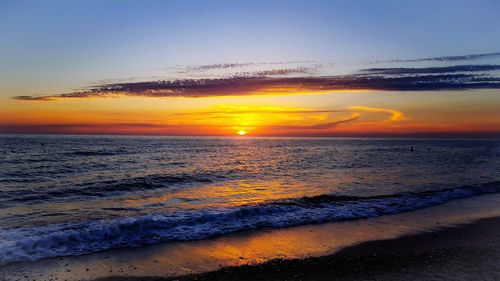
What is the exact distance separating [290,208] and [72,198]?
1175 centimetres

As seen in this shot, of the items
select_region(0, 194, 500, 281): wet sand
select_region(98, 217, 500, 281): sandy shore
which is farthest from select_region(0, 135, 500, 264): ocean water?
select_region(98, 217, 500, 281): sandy shore

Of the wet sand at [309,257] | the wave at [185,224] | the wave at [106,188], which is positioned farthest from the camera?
the wave at [106,188]

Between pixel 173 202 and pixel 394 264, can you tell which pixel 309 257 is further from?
pixel 173 202

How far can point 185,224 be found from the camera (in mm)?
14961

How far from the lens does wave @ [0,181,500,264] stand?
1187 cm

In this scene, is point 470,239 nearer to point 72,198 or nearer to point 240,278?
point 240,278

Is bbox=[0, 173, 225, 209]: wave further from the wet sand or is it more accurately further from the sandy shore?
the sandy shore

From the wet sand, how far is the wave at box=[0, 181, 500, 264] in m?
0.75

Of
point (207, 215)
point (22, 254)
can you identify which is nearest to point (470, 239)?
point (207, 215)

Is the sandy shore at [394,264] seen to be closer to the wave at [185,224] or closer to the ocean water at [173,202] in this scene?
the wave at [185,224]

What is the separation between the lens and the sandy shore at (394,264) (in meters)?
8.95

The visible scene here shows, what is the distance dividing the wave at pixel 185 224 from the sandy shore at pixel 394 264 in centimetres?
371

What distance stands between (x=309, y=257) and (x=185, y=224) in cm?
602

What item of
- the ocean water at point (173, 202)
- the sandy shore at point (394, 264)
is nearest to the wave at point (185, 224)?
the ocean water at point (173, 202)
